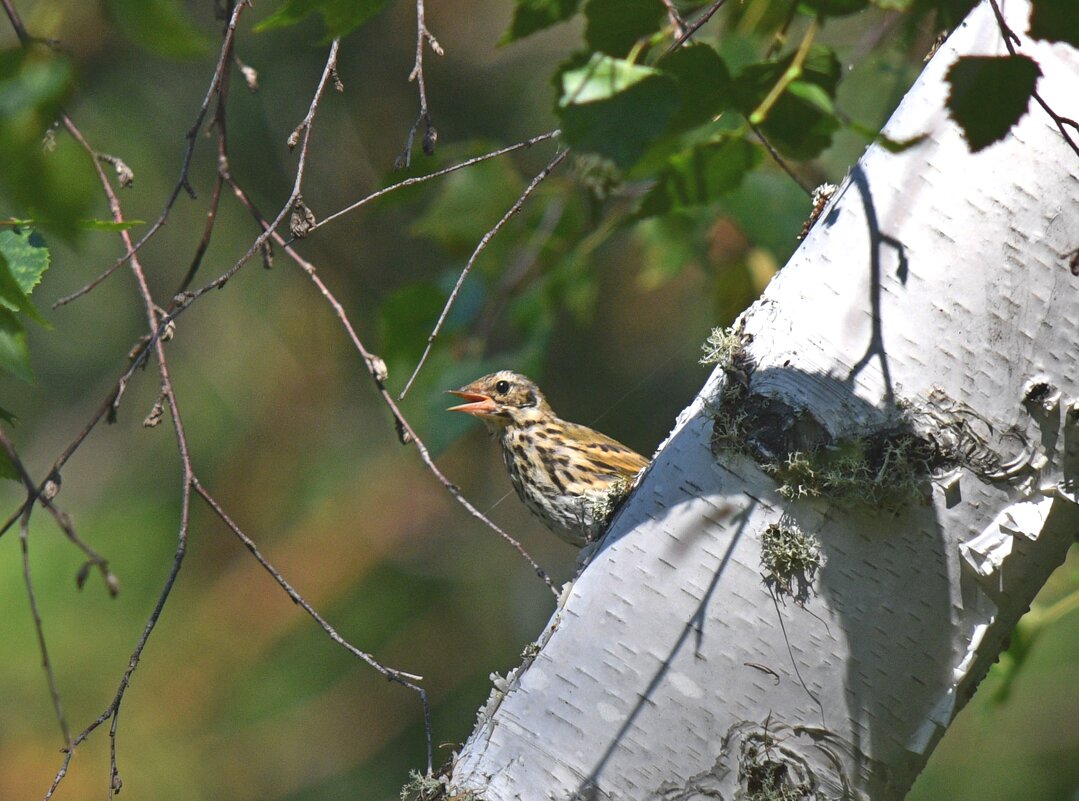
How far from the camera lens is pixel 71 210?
4.67 ft

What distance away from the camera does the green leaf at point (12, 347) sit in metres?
1.41

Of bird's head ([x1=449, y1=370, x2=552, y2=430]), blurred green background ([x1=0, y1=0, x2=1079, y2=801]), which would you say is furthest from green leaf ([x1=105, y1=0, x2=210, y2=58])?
blurred green background ([x1=0, y1=0, x2=1079, y2=801])

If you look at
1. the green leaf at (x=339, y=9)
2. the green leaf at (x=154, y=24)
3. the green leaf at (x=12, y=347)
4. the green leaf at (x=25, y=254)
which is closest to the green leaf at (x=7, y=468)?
the green leaf at (x=12, y=347)

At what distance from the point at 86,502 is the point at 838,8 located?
15.5 ft

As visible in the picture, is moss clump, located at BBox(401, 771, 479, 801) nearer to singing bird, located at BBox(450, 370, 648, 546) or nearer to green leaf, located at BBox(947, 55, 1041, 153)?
green leaf, located at BBox(947, 55, 1041, 153)

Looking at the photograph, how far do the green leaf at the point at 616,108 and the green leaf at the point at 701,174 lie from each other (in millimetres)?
755

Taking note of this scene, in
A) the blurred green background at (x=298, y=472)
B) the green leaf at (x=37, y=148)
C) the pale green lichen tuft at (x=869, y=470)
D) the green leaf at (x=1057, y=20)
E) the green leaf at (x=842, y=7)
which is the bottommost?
the blurred green background at (x=298, y=472)

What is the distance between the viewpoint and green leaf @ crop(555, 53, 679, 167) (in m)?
1.01

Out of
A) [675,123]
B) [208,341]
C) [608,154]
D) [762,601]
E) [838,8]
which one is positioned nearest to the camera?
[608,154]

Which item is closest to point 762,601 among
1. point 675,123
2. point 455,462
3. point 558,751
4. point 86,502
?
point 558,751

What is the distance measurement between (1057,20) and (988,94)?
9cm

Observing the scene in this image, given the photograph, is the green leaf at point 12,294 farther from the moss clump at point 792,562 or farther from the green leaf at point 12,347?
the moss clump at point 792,562

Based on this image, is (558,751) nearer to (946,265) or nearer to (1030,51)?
(946,265)

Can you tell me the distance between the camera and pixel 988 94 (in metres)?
0.94
